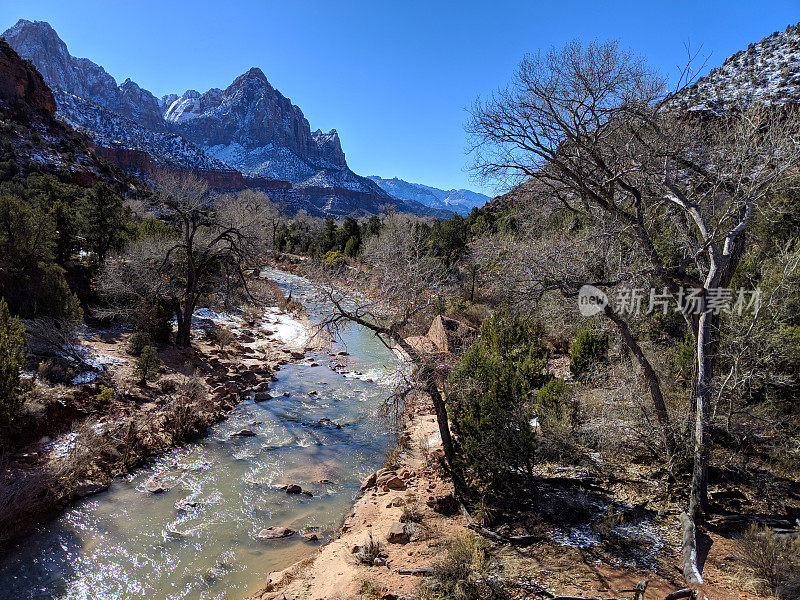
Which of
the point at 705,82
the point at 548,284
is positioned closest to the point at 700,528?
the point at 548,284

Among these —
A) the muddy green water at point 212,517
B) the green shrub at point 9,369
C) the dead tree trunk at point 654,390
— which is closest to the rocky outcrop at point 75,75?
the green shrub at point 9,369

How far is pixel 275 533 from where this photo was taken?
7.11m

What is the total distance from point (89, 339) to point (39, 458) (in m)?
6.74

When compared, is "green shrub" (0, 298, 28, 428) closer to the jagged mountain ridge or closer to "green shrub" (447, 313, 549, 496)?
"green shrub" (447, 313, 549, 496)

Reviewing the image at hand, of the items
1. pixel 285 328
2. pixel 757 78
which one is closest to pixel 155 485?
pixel 285 328

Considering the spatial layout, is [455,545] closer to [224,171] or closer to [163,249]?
[163,249]

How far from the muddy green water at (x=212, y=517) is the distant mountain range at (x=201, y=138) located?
261ft

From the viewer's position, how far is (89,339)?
13.1 m

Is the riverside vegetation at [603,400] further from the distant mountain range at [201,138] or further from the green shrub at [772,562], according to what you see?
the distant mountain range at [201,138]

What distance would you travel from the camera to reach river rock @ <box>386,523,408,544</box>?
6.25 m

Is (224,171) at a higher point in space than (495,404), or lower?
higher

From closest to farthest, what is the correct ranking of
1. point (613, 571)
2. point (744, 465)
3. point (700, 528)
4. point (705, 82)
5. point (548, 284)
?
point (613, 571)
point (700, 528)
point (744, 465)
point (548, 284)
point (705, 82)

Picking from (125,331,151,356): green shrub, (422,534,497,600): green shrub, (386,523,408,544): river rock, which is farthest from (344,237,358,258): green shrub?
(422,534,497,600): green shrub

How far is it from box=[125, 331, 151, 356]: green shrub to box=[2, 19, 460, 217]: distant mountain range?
243 feet
